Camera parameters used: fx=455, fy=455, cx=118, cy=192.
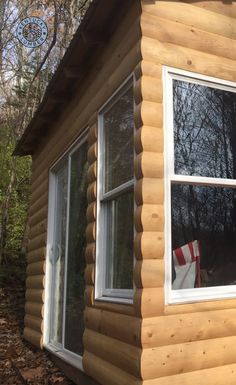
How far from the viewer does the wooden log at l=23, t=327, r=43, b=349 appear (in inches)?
265

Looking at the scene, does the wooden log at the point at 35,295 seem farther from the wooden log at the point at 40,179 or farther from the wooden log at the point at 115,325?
the wooden log at the point at 115,325

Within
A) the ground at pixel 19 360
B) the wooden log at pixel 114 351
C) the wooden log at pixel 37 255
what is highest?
the wooden log at pixel 37 255

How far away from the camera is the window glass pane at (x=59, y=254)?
20.5 feet

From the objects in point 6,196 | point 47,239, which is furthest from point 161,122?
point 6,196

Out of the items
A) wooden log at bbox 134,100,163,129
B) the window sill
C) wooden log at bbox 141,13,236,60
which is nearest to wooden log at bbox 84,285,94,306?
the window sill

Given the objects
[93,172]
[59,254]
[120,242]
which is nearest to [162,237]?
[120,242]

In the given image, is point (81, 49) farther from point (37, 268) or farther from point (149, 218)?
point (37, 268)

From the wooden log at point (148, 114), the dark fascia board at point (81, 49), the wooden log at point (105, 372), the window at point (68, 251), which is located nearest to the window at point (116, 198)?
the wooden log at point (148, 114)

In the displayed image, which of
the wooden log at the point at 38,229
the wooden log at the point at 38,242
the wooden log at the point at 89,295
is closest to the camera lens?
the wooden log at the point at 89,295

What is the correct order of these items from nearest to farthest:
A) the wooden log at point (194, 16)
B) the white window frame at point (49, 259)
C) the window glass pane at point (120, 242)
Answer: the wooden log at point (194, 16) → the window glass pane at point (120, 242) → the white window frame at point (49, 259)

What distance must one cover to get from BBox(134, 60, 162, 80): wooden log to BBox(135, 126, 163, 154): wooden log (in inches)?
17.6

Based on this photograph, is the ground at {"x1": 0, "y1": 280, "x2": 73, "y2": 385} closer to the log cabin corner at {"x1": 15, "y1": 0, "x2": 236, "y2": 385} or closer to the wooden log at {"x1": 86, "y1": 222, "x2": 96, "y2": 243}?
the log cabin corner at {"x1": 15, "y1": 0, "x2": 236, "y2": 385}

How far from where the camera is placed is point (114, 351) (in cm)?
377

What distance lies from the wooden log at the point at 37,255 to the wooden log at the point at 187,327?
3.89 m
